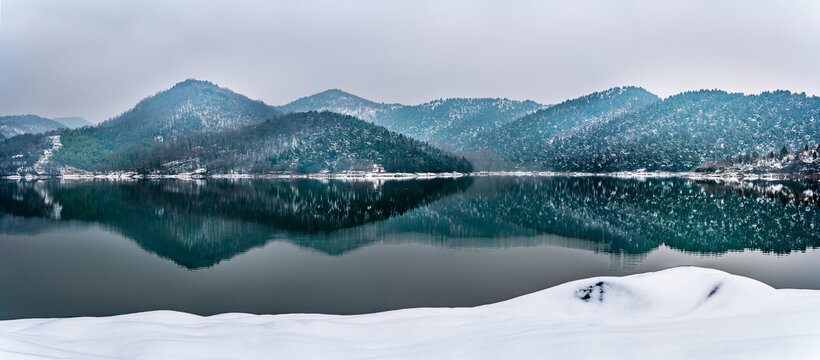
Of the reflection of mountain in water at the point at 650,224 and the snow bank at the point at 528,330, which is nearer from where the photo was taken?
the snow bank at the point at 528,330

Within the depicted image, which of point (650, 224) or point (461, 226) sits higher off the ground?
point (650, 224)

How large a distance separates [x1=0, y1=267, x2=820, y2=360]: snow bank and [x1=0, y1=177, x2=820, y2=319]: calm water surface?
438cm

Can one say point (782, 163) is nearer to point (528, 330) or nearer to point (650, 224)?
point (650, 224)

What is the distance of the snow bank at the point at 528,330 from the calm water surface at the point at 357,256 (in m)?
4.38

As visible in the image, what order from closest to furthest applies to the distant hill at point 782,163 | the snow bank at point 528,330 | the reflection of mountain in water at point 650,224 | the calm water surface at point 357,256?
the snow bank at point 528,330, the calm water surface at point 357,256, the reflection of mountain in water at point 650,224, the distant hill at point 782,163

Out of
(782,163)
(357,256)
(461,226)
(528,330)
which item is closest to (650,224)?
(461,226)

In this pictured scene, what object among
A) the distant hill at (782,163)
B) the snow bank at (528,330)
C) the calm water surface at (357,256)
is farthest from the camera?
the distant hill at (782,163)

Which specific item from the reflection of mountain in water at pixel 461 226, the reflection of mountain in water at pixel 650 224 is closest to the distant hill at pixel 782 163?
the reflection of mountain in water at pixel 650 224

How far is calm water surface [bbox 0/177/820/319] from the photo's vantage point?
16750 mm

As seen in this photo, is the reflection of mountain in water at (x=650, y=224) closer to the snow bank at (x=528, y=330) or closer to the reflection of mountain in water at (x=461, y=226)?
the reflection of mountain in water at (x=461, y=226)

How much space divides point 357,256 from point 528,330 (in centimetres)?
1633

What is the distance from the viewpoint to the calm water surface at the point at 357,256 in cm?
1675

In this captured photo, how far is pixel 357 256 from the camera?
80.3 feet

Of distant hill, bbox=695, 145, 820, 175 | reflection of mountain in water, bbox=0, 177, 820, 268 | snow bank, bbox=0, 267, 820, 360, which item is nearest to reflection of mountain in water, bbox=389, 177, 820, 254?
reflection of mountain in water, bbox=0, 177, 820, 268
